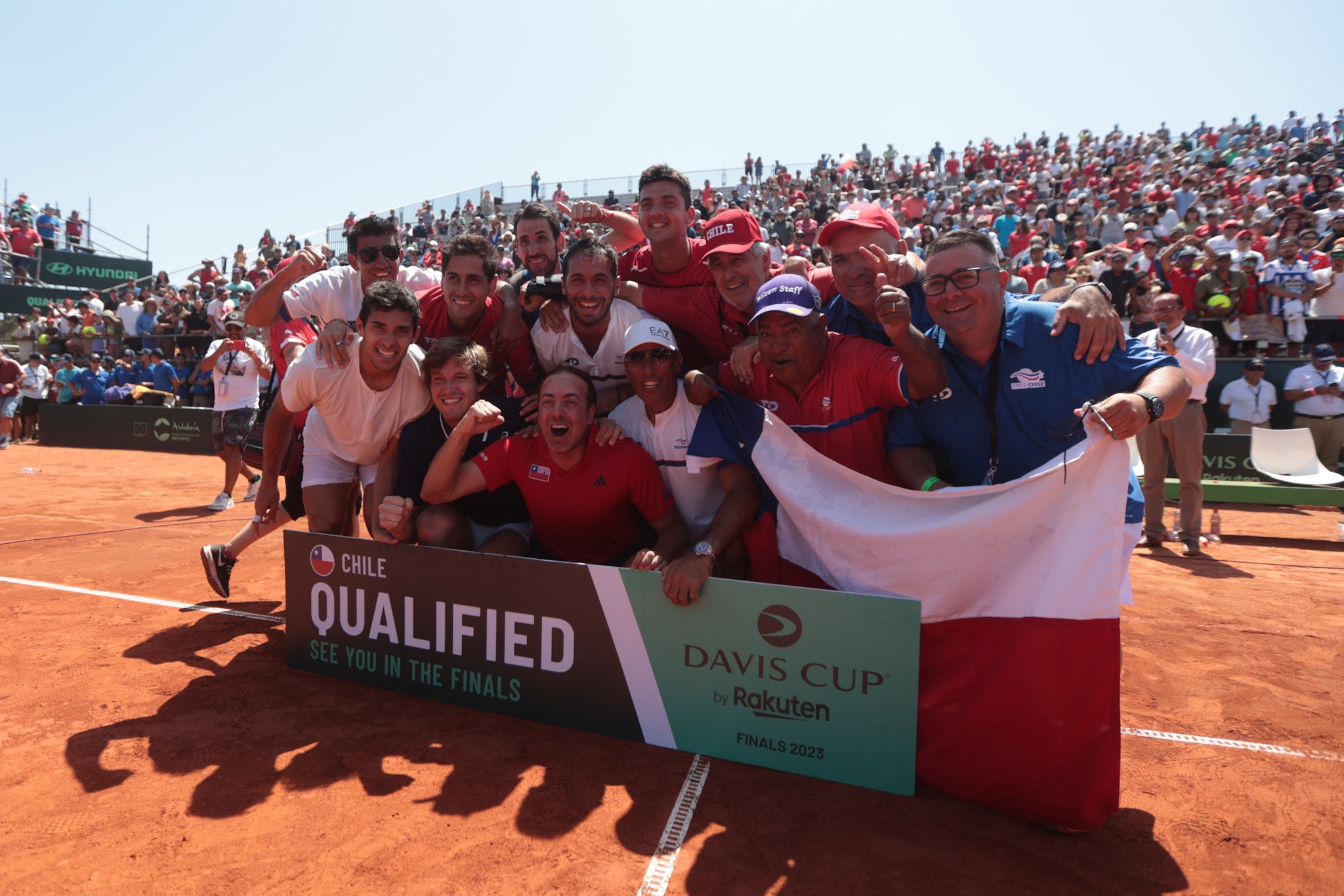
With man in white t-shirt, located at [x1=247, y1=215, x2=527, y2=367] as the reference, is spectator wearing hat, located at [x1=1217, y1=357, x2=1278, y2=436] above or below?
below

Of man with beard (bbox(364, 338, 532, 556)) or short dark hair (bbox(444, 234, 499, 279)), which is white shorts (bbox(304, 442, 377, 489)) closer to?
man with beard (bbox(364, 338, 532, 556))

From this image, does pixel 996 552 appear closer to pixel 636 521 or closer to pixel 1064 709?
pixel 1064 709

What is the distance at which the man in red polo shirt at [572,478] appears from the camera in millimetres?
4195

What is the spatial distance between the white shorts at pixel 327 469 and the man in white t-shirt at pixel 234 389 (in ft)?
19.8

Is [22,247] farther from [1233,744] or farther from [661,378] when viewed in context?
[1233,744]

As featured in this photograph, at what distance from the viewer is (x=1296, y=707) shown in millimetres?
4344

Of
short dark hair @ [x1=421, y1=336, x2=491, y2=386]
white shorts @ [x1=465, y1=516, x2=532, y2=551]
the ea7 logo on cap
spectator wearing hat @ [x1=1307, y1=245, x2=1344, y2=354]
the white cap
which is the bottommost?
Result: the ea7 logo on cap

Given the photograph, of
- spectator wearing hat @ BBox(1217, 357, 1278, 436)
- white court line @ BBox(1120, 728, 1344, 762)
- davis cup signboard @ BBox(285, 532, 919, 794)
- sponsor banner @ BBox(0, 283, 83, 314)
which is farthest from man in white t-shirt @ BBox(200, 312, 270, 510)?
sponsor banner @ BBox(0, 283, 83, 314)

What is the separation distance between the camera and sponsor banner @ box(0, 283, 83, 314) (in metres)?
27.2

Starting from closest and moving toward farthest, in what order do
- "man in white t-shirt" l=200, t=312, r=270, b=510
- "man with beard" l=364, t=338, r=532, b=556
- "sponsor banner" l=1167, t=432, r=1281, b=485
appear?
"man with beard" l=364, t=338, r=532, b=556, "man in white t-shirt" l=200, t=312, r=270, b=510, "sponsor banner" l=1167, t=432, r=1281, b=485

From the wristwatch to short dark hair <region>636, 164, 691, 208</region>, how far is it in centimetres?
282

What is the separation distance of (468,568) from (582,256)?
6.05 ft

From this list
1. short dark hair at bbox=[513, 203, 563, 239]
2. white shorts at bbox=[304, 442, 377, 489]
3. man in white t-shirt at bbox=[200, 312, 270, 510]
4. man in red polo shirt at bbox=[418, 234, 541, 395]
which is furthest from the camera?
man in white t-shirt at bbox=[200, 312, 270, 510]

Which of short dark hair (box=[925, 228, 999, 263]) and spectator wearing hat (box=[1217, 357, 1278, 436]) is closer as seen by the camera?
short dark hair (box=[925, 228, 999, 263])
